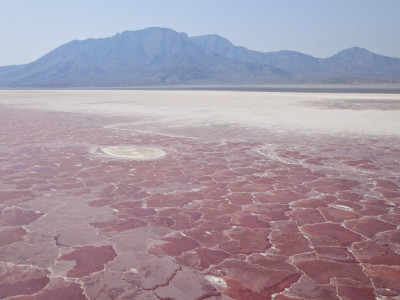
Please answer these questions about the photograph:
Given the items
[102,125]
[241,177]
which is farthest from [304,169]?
[102,125]

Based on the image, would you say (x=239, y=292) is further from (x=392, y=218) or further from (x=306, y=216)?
(x=392, y=218)

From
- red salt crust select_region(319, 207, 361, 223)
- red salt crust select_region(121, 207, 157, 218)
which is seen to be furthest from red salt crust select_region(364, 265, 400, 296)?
red salt crust select_region(121, 207, 157, 218)

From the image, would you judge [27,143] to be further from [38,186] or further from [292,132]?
[292,132]

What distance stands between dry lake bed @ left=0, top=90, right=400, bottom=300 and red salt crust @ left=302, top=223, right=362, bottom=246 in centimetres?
2

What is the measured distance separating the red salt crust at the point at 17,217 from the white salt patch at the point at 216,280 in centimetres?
225

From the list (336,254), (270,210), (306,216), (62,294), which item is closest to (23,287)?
(62,294)

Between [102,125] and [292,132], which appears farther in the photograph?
[102,125]

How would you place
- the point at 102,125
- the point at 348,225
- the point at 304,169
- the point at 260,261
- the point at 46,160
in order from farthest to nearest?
the point at 102,125 < the point at 46,160 < the point at 304,169 < the point at 348,225 < the point at 260,261

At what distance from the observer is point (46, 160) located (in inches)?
273

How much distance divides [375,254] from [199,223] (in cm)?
178

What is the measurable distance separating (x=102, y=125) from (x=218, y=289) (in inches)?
432

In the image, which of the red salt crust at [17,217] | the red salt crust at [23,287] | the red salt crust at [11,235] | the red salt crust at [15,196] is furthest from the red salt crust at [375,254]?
the red salt crust at [15,196]

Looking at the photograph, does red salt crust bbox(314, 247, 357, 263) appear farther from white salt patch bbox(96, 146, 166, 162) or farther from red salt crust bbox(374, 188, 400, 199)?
white salt patch bbox(96, 146, 166, 162)

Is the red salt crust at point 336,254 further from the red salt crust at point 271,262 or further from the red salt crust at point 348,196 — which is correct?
the red salt crust at point 348,196
